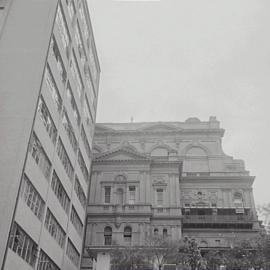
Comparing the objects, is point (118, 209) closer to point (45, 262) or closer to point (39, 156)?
point (45, 262)

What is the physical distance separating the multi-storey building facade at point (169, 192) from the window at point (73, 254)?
2.14 m

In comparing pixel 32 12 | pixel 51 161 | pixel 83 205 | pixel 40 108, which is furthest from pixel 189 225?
pixel 32 12

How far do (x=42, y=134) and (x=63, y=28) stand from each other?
41.4 feet

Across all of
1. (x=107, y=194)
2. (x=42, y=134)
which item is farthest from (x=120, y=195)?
(x=42, y=134)

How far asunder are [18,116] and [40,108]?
238 cm

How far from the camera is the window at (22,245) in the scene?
27.5 m

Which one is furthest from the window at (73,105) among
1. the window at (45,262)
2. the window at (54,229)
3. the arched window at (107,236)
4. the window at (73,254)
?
the window at (45,262)

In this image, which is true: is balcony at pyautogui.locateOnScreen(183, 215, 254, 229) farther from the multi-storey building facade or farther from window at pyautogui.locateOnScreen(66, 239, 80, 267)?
window at pyautogui.locateOnScreen(66, 239, 80, 267)

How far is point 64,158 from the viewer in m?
39.8

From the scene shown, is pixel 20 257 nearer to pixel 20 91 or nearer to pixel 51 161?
pixel 51 161

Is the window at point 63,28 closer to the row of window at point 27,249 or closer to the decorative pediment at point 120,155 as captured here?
the decorative pediment at point 120,155

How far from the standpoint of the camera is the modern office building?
28.8 m

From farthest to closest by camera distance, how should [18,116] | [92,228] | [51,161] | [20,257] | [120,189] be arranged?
[120,189] < [92,228] < [51,161] < [18,116] < [20,257]

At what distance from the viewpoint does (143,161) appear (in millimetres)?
52969
